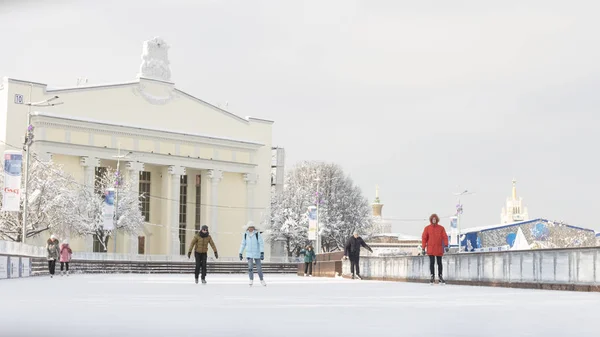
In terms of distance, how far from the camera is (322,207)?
3637 inches

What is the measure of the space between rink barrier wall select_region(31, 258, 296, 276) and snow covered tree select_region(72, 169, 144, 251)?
10542 millimetres

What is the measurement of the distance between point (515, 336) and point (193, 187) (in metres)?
81.5

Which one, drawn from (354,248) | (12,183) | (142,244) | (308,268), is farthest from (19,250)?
(142,244)

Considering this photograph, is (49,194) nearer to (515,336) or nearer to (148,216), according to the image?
(148,216)

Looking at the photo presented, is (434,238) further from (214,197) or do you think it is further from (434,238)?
(214,197)

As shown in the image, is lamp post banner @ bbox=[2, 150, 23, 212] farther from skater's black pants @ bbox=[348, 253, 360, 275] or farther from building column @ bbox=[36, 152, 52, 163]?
building column @ bbox=[36, 152, 52, 163]

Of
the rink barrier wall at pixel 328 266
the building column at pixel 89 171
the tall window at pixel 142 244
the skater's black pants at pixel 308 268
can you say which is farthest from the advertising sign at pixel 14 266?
the tall window at pixel 142 244

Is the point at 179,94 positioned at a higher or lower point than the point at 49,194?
higher

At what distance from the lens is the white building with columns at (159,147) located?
74188 mm

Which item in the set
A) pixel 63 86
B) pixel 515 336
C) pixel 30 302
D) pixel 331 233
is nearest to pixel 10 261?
pixel 30 302

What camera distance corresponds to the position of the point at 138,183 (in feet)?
263

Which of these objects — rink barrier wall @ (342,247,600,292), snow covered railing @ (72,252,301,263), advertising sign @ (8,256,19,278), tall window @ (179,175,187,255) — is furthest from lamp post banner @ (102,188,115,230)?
rink barrier wall @ (342,247,600,292)

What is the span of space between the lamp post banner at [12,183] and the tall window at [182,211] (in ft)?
176

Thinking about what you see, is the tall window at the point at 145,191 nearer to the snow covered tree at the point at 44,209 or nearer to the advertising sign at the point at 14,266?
the snow covered tree at the point at 44,209
